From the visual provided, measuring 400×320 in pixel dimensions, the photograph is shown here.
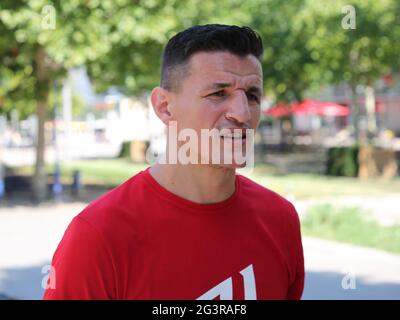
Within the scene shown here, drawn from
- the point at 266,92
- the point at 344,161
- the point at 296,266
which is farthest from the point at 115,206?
the point at 266,92

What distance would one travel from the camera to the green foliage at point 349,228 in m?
9.88

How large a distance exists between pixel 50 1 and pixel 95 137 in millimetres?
→ 44844

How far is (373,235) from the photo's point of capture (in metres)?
10.1

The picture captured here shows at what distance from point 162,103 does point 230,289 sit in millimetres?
605

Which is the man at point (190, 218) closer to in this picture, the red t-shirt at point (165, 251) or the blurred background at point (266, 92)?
the red t-shirt at point (165, 251)

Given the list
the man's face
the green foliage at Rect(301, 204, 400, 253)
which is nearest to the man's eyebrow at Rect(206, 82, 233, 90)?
the man's face

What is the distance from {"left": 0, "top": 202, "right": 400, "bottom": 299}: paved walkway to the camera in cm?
716

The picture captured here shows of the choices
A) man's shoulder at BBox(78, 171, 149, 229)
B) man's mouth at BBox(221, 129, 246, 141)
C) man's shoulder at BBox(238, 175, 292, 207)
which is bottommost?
man's shoulder at BBox(78, 171, 149, 229)

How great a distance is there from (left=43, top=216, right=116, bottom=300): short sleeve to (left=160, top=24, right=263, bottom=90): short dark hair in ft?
1.72

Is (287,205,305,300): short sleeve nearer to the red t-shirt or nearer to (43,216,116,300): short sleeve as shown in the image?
the red t-shirt

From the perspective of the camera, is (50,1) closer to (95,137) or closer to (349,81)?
(349,81)

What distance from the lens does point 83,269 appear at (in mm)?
1786

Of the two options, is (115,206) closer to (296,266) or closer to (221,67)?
(221,67)

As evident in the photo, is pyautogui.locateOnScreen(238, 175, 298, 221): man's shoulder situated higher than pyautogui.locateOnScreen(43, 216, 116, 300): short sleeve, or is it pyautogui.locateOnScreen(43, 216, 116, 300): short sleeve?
pyautogui.locateOnScreen(238, 175, 298, 221): man's shoulder
